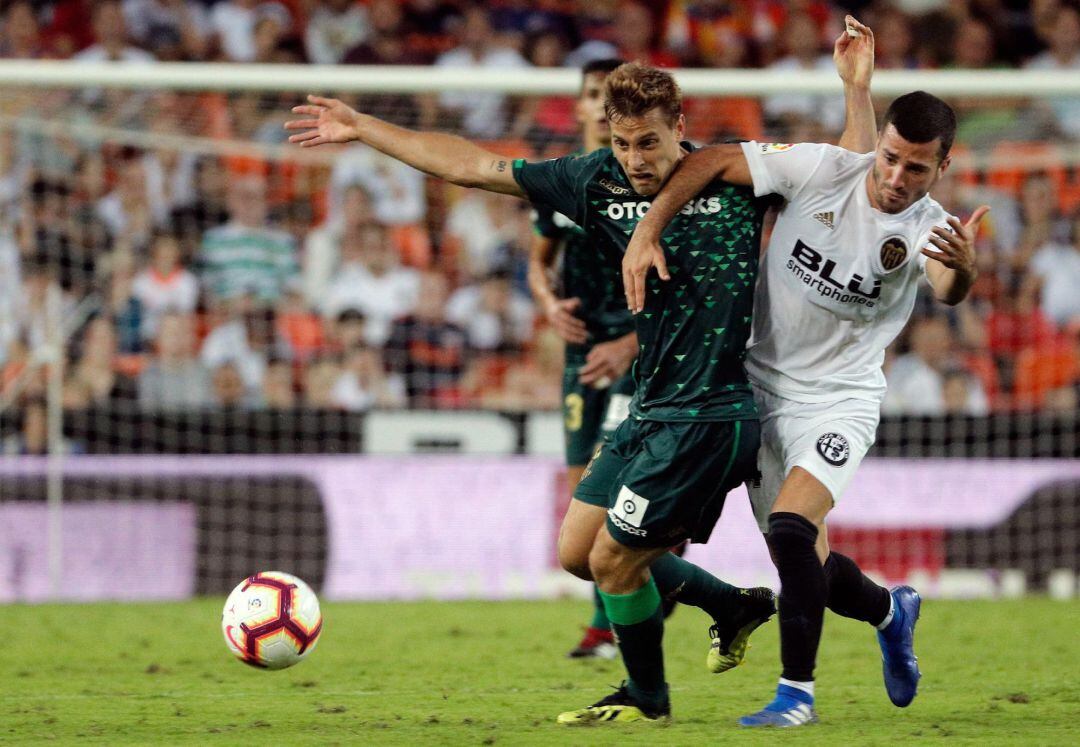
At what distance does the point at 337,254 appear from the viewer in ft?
40.1

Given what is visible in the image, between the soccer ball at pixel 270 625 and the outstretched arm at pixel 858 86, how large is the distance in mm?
2476

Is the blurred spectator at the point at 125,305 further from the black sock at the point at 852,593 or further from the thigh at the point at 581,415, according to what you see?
the black sock at the point at 852,593

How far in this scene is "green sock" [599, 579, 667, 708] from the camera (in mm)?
4973

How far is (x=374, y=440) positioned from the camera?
10164 mm

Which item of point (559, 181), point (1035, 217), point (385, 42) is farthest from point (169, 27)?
point (559, 181)

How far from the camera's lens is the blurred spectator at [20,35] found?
43.9 feet

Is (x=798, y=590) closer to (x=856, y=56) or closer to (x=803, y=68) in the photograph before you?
(x=856, y=56)

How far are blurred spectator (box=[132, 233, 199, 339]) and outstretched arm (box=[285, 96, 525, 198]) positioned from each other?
21.2ft

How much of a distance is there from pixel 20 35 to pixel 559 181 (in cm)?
973

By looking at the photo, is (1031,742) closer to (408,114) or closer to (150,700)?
(150,700)

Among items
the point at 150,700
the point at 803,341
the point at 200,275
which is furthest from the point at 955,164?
the point at 150,700

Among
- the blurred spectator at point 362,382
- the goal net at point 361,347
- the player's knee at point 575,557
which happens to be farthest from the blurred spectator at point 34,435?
the player's knee at point 575,557

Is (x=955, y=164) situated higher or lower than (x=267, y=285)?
higher

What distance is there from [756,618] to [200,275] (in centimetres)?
736
